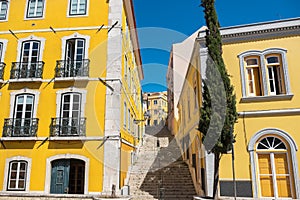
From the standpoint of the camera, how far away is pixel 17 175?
12.0m

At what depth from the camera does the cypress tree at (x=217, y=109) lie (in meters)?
9.17

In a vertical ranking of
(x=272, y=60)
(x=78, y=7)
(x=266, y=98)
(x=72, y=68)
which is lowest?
(x=266, y=98)

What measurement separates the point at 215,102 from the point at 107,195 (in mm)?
6352

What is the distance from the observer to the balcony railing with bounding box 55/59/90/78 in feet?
41.0

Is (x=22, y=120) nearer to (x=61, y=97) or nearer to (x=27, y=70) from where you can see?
(x=61, y=97)

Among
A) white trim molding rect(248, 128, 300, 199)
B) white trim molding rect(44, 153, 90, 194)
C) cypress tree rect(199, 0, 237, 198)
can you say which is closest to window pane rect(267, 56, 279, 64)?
cypress tree rect(199, 0, 237, 198)

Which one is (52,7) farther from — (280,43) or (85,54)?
(280,43)

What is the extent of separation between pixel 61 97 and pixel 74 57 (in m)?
2.21

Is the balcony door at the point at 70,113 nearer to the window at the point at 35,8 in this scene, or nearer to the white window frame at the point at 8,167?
the white window frame at the point at 8,167

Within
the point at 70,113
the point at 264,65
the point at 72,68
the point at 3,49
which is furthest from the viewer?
the point at 3,49

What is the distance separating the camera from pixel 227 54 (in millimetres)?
11156

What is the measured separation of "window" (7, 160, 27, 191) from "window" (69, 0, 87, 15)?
27.4 feet

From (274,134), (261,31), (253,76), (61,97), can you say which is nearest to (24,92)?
(61,97)

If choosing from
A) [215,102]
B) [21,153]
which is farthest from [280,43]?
[21,153]
